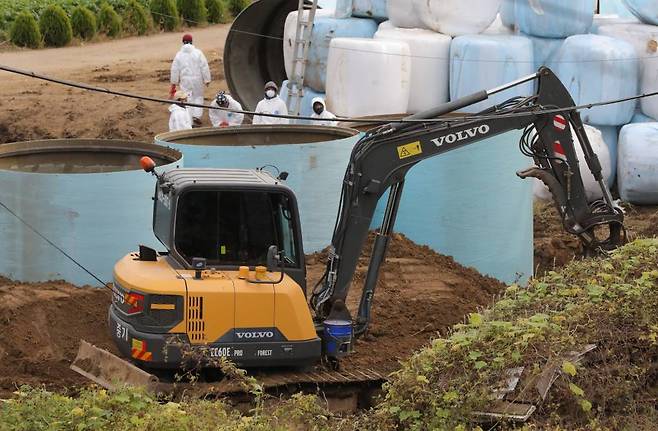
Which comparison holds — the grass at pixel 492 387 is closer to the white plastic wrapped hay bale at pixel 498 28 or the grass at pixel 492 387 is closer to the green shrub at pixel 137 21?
the white plastic wrapped hay bale at pixel 498 28

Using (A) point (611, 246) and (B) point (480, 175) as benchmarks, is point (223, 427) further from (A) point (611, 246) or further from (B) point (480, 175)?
(B) point (480, 175)

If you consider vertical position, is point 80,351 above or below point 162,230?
below

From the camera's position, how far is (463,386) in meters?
8.95

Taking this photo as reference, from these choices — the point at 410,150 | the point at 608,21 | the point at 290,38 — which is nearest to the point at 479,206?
the point at 410,150

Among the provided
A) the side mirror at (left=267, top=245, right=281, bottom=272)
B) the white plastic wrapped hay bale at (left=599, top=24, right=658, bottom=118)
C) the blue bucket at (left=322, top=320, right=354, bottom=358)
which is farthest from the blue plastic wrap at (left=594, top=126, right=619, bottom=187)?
the side mirror at (left=267, top=245, right=281, bottom=272)

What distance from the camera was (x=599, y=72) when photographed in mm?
17297

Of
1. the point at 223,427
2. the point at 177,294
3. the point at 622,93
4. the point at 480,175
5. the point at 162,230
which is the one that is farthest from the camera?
the point at 622,93

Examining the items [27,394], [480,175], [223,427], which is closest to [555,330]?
[223,427]

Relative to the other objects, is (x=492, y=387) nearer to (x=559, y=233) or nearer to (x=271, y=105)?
(x=559, y=233)

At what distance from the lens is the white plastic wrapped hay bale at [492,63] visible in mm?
17469

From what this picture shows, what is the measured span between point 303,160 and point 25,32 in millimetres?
19194

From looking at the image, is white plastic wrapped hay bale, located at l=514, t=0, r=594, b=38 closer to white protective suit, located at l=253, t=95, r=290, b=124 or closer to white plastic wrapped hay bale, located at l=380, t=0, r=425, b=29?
white plastic wrapped hay bale, located at l=380, t=0, r=425, b=29

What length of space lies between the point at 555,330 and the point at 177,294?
2869 mm

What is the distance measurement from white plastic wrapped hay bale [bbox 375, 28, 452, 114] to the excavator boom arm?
253 inches
